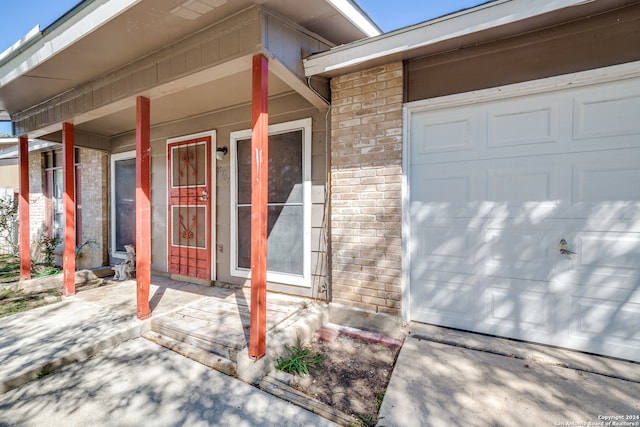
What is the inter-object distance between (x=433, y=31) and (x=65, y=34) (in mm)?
3357

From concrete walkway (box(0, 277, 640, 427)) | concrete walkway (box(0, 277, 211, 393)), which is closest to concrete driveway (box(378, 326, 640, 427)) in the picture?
concrete walkway (box(0, 277, 640, 427))

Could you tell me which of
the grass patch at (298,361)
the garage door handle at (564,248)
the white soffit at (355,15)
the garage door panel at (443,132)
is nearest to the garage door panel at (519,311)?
the garage door handle at (564,248)

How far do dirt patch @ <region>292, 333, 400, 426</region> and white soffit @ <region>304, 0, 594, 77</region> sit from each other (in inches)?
107

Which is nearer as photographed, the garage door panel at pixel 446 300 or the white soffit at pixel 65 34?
the white soffit at pixel 65 34

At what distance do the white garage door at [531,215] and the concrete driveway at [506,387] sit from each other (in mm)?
274

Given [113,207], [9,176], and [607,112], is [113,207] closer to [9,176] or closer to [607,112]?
[9,176]

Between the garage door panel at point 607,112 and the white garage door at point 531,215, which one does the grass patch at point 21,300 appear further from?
the garage door panel at point 607,112

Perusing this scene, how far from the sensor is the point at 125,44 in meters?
2.64

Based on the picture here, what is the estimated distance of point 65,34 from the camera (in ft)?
8.40

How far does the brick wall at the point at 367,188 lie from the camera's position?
279 cm

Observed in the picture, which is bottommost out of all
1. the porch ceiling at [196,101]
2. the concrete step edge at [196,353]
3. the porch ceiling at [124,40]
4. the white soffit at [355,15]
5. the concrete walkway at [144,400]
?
the concrete walkway at [144,400]

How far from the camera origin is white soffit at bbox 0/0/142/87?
2.21 m

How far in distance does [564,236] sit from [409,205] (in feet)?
4.25

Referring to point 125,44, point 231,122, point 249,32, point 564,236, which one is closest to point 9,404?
point 125,44
